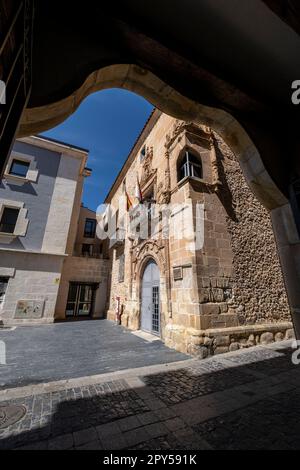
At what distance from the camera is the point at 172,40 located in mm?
1967

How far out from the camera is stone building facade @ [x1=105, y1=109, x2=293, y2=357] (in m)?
5.22

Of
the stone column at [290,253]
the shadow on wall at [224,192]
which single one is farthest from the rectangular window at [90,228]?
the stone column at [290,253]

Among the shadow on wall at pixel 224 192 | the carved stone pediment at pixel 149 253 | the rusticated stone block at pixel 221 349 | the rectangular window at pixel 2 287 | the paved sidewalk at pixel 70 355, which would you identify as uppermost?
the shadow on wall at pixel 224 192

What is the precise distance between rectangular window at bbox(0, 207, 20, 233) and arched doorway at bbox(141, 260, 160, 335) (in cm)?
732

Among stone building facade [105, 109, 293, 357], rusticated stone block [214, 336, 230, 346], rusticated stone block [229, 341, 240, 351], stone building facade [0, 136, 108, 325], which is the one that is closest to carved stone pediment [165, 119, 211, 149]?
stone building facade [105, 109, 293, 357]

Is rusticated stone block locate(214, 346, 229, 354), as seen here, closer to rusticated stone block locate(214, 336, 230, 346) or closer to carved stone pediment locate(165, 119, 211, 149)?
rusticated stone block locate(214, 336, 230, 346)

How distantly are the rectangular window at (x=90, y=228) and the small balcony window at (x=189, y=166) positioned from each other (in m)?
12.4

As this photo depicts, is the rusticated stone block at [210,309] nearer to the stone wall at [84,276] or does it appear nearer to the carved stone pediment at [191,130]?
the carved stone pediment at [191,130]

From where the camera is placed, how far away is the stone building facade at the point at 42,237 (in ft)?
30.6

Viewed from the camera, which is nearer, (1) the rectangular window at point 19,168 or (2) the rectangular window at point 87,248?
(1) the rectangular window at point 19,168

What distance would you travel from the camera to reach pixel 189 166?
6.32m

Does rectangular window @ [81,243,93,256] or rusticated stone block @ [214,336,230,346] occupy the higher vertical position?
rectangular window @ [81,243,93,256]

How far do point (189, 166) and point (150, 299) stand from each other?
5073 mm

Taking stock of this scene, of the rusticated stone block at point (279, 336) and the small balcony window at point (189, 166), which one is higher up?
the small balcony window at point (189, 166)
